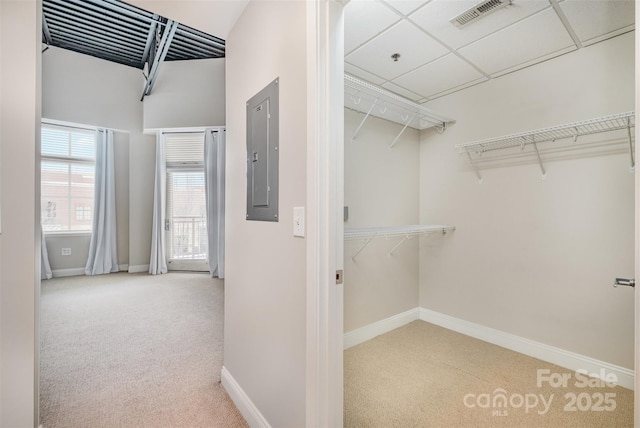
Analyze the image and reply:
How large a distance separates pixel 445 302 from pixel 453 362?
2.55ft

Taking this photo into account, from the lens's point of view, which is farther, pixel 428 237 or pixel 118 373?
pixel 428 237

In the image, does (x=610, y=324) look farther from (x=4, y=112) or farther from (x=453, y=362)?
(x=4, y=112)

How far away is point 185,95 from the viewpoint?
5094 mm

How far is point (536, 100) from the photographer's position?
2402 millimetres

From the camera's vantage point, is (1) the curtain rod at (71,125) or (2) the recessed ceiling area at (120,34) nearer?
(2) the recessed ceiling area at (120,34)

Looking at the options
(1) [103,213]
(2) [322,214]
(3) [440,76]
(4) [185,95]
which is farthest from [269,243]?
(1) [103,213]

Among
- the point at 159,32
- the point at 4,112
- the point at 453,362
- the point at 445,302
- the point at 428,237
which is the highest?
the point at 159,32

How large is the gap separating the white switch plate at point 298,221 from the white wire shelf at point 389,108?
1292 mm

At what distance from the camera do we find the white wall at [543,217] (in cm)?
204

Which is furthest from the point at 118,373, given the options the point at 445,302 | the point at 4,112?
the point at 445,302

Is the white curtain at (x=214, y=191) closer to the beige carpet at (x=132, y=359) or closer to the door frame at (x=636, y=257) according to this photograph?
the beige carpet at (x=132, y=359)

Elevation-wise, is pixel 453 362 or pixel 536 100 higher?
pixel 536 100

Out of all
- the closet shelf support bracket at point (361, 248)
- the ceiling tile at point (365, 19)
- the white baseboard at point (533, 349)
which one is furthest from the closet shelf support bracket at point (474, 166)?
the ceiling tile at point (365, 19)

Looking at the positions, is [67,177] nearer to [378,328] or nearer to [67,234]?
[67,234]
